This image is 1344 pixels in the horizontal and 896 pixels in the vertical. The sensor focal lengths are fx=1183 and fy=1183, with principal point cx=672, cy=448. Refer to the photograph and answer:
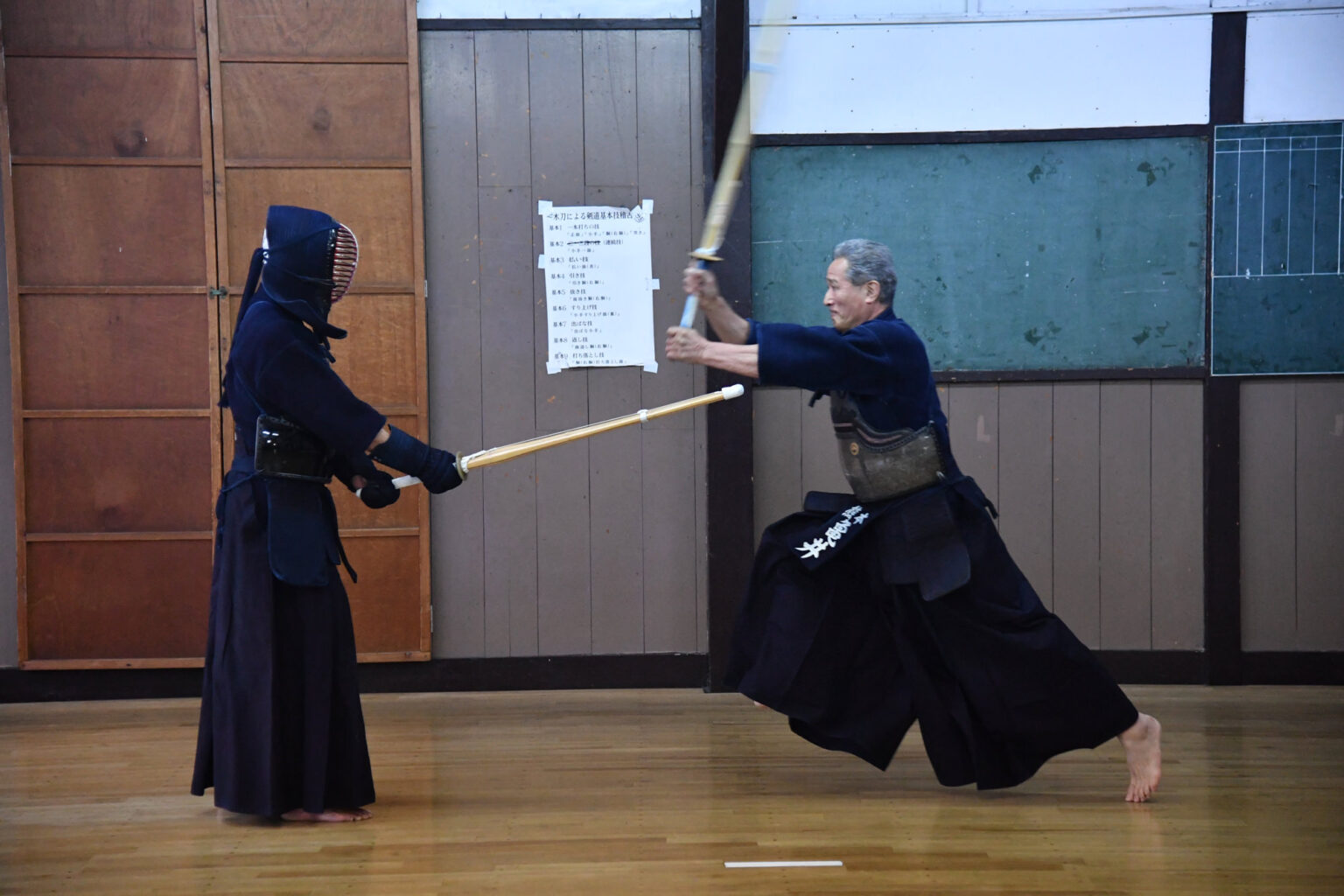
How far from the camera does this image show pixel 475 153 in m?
4.02

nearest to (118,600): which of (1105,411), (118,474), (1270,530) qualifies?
(118,474)

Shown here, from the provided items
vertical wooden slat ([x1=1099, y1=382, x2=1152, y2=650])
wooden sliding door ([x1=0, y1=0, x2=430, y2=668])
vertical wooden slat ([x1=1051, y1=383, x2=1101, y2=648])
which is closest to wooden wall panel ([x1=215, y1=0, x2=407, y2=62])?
wooden sliding door ([x1=0, y1=0, x2=430, y2=668])

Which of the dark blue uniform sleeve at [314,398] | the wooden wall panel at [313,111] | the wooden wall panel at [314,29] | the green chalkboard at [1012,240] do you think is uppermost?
the wooden wall panel at [314,29]

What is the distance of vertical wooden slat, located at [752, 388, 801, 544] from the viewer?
13.5 feet

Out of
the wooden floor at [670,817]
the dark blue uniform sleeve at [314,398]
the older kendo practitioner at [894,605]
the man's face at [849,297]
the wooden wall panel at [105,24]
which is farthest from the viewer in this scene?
the wooden wall panel at [105,24]

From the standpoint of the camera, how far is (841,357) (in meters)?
2.62

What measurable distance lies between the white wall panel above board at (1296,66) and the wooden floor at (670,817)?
201cm

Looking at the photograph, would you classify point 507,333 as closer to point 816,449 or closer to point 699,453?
point 699,453

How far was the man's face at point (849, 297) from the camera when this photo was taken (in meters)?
2.79

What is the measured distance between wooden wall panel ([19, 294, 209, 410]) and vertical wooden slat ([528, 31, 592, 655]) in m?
1.14

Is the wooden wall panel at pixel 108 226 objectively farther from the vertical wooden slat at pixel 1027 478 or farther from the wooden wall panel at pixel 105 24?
the vertical wooden slat at pixel 1027 478

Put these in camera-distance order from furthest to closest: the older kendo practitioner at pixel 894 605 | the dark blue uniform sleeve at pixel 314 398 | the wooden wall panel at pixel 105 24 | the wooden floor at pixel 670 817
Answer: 1. the wooden wall panel at pixel 105 24
2. the older kendo practitioner at pixel 894 605
3. the dark blue uniform sleeve at pixel 314 398
4. the wooden floor at pixel 670 817

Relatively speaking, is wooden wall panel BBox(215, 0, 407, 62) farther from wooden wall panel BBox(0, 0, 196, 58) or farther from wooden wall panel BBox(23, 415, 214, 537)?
wooden wall panel BBox(23, 415, 214, 537)

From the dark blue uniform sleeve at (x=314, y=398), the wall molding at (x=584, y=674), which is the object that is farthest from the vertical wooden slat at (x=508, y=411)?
the dark blue uniform sleeve at (x=314, y=398)
